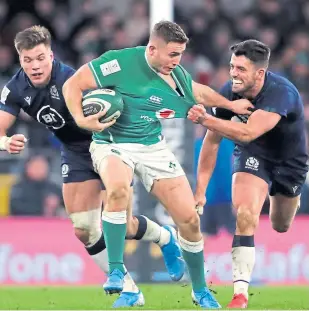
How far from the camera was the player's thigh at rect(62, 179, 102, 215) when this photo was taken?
10.9 meters

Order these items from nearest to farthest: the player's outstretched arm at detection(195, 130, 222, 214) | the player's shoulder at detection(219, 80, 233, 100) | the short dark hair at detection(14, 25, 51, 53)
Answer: the short dark hair at detection(14, 25, 51, 53)
the player's shoulder at detection(219, 80, 233, 100)
the player's outstretched arm at detection(195, 130, 222, 214)

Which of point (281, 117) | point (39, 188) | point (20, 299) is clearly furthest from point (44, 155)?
point (281, 117)

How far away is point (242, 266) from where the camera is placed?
33.6 ft

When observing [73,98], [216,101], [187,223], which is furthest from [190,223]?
[73,98]

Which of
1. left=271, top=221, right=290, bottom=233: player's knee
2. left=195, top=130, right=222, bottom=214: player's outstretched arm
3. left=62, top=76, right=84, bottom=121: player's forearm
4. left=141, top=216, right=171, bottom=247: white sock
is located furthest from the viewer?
left=271, top=221, right=290, bottom=233: player's knee

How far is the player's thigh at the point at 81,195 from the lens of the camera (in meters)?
10.9

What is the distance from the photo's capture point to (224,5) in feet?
68.1

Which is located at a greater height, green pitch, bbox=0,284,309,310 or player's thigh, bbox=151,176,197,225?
player's thigh, bbox=151,176,197,225

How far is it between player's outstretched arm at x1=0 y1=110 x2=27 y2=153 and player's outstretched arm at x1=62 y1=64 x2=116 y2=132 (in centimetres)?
49

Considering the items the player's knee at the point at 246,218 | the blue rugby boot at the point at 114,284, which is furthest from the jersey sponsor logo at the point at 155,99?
the blue rugby boot at the point at 114,284

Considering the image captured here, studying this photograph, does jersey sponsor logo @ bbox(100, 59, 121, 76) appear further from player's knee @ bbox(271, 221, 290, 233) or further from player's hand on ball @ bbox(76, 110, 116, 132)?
player's knee @ bbox(271, 221, 290, 233)

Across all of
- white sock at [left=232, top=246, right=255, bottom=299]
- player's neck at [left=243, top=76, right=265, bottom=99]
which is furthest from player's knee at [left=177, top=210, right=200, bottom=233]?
player's neck at [left=243, top=76, right=265, bottom=99]

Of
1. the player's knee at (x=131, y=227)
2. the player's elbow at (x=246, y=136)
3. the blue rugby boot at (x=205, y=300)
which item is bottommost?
the blue rugby boot at (x=205, y=300)

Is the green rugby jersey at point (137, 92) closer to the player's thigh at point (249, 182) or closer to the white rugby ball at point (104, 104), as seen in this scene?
the white rugby ball at point (104, 104)
